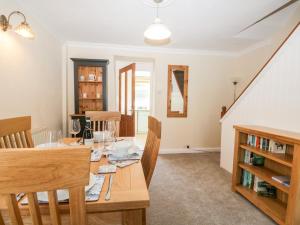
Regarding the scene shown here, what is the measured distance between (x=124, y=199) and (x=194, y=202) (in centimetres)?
158

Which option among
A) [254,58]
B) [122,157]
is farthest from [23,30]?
[254,58]

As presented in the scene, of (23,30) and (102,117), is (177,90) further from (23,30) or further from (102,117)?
(23,30)

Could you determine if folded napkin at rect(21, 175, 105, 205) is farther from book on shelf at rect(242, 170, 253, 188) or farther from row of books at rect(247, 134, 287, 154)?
book on shelf at rect(242, 170, 253, 188)

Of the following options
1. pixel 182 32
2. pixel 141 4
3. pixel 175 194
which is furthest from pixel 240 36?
pixel 175 194

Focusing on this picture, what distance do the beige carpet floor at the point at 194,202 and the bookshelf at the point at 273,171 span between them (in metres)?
0.13

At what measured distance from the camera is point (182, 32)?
290 cm

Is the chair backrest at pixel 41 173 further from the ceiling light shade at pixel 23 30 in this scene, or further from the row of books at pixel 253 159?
the row of books at pixel 253 159

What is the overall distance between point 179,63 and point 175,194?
8.89 feet

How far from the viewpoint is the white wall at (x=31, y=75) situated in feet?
5.85

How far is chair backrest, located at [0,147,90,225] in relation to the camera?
0.51m

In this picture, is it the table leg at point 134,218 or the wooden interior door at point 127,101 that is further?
the wooden interior door at point 127,101

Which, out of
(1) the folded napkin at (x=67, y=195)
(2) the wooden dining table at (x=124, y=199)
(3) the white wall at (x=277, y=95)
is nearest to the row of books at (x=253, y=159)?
(3) the white wall at (x=277, y=95)

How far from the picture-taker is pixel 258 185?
2086 mm

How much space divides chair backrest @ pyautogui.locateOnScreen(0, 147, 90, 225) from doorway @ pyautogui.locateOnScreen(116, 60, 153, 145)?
3472mm
